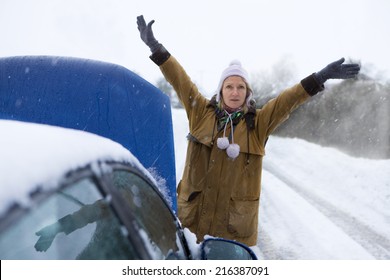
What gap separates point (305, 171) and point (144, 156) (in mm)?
6517

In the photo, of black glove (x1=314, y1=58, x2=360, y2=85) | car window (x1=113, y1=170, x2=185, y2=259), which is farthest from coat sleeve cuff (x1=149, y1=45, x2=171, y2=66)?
car window (x1=113, y1=170, x2=185, y2=259)

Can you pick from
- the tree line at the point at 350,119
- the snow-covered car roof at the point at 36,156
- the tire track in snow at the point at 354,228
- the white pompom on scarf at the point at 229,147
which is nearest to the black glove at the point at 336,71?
the white pompom on scarf at the point at 229,147

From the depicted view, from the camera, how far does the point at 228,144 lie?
2.53 m

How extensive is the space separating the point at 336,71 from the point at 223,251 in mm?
1727

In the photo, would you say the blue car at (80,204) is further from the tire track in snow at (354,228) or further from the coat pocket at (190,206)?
the tire track in snow at (354,228)

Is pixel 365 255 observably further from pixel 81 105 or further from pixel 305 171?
pixel 305 171

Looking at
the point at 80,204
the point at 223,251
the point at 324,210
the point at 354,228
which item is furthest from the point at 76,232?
the point at 324,210

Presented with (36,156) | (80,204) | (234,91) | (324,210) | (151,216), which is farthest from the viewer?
(324,210)

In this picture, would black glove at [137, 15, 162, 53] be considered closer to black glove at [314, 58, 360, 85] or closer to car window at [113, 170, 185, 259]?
black glove at [314, 58, 360, 85]

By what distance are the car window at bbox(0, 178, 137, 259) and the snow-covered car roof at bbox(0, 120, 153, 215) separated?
69 millimetres

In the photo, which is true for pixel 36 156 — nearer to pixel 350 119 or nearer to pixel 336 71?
pixel 336 71

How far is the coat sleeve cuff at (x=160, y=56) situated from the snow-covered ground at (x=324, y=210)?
228cm

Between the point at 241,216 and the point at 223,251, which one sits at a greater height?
the point at 223,251

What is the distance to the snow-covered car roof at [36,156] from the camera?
0.70 metres
